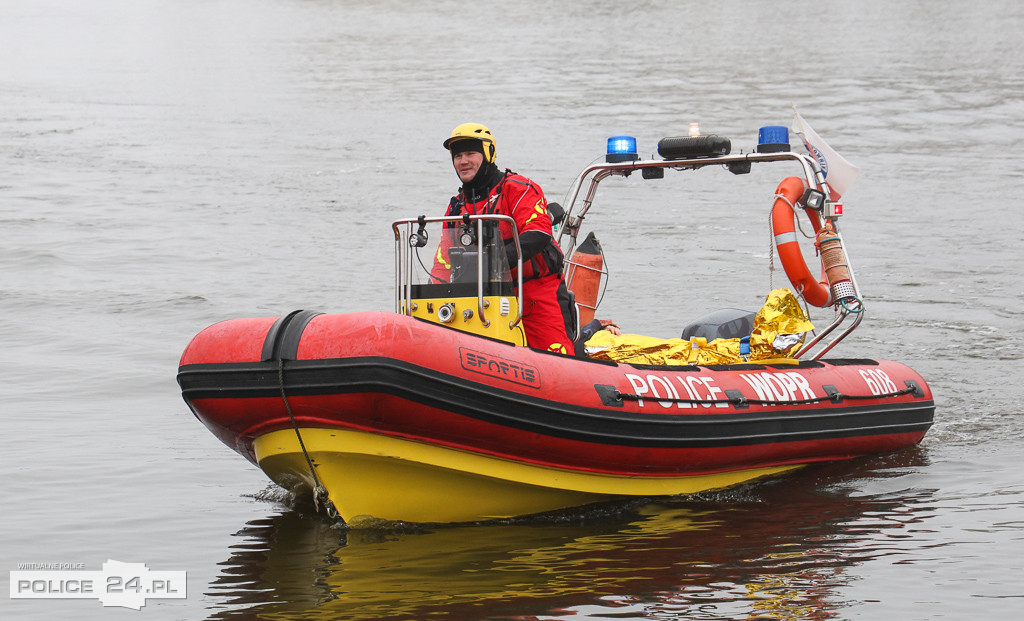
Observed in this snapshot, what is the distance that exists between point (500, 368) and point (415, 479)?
577 mm

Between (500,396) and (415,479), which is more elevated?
(500,396)

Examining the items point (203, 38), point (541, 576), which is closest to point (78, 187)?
point (541, 576)

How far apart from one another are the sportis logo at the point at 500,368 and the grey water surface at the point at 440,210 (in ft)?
2.26

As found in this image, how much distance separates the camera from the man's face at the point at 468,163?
218 inches

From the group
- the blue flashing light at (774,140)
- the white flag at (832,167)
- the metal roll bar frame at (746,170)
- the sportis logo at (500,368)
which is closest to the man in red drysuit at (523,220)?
the sportis logo at (500,368)

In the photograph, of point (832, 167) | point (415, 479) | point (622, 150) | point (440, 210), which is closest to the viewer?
point (415, 479)

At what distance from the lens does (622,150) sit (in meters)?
6.86

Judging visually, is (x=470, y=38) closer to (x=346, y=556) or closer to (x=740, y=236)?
(x=740, y=236)

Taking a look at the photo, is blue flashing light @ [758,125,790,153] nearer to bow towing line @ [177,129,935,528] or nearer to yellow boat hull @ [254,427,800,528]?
bow towing line @ [177,129,935,528]

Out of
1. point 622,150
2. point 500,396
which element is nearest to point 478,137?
point 500,396

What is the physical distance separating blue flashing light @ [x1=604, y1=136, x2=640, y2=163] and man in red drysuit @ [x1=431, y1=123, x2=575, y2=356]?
1335 millimetres

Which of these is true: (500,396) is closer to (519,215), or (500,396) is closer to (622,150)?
(519,215)

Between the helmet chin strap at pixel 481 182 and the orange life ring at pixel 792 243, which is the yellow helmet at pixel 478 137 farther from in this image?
the orange life ring at pixel 792 243

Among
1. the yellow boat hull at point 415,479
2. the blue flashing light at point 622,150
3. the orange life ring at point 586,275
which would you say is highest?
the blue flashing light at point 622,150
